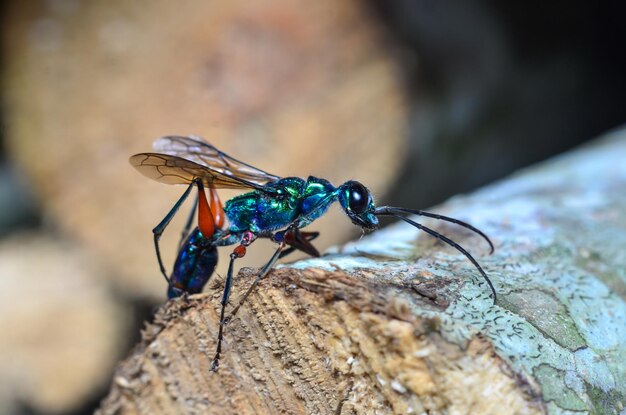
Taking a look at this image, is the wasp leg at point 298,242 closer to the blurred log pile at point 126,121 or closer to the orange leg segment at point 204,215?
the orange leg segment at point 204,215

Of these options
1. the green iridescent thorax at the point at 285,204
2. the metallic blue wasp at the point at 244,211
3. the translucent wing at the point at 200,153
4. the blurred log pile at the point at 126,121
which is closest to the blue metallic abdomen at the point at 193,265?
the metallic blue wasp at the point at 244,211

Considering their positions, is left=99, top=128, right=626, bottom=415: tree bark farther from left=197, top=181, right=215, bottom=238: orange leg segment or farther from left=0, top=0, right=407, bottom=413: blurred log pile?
left=0, top=0, right=407, bottom=413: blurred log pile

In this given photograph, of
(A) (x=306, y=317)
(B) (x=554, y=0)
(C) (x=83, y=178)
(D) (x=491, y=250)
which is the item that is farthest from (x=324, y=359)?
(B) (x=554, y=0)

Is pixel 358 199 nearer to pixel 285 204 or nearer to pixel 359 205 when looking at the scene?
pixel 359 205

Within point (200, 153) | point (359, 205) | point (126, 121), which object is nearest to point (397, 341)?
point (359, 205)

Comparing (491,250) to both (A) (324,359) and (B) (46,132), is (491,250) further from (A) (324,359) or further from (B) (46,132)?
(B) (46,132)

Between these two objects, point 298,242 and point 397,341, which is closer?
point 397,341

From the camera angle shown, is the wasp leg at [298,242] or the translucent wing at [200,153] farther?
the translucent wing at [200,153]
